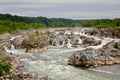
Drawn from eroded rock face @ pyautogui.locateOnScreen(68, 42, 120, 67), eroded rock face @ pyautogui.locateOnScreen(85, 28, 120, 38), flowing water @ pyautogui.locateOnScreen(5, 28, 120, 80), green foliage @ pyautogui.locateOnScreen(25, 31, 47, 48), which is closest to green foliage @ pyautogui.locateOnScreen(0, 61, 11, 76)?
flowing water @ pyautogui.locateOnScreen(5, 28, 120, 80)

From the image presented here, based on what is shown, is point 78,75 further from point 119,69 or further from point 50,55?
point 50,55

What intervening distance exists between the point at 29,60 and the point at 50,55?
7329 millimetres

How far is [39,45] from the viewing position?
7412 cm

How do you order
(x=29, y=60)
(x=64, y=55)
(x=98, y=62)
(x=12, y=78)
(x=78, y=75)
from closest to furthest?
(x=12, y=78) < (x=78, y=75) < (x=98, y=62) < (x=29, y=60) < (x=64, y=55)

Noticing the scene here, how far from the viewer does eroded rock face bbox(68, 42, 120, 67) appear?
171 ft

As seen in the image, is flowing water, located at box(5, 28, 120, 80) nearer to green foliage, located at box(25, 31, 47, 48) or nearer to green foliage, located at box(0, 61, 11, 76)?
green foliage, located at box(0, 61, 11, 76)

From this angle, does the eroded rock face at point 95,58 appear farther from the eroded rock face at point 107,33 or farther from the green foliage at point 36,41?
the eroded rock face at point 107,33

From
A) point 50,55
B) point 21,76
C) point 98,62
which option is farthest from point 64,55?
point 21,76

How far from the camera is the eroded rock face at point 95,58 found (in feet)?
171

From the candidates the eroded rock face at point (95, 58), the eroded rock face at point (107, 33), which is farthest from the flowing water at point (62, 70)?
the eroded rock face at point (107, 33)

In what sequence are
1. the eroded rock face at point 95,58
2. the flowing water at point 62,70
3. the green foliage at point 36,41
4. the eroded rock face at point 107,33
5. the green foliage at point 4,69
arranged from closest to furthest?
the green foliage at point 4,69 → the flowing water at point 62,70 → the eroded rock face at point 95,58 → the green foliage at point 36,41 → the eroded rock face at point 107,33

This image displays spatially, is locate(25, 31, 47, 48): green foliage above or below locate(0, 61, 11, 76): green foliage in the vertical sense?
below

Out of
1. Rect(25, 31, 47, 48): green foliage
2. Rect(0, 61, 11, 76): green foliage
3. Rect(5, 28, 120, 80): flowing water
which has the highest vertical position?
Rect(0, 61, 11, 76): green foliage

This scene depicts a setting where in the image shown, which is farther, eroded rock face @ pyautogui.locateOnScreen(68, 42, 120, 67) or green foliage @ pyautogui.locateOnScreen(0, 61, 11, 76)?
eroded rock face @ pyautogui.locateOnScreen(68, 42, 120, 67)
